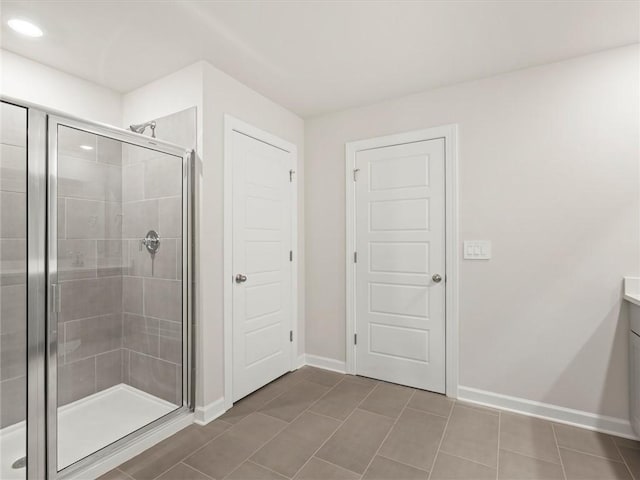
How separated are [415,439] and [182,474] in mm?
1380

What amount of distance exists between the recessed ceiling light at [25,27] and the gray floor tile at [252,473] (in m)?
2.78

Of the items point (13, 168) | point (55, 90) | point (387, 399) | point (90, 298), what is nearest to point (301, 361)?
point (387, 399)

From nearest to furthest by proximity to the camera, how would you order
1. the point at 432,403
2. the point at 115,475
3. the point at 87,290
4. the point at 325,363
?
the point at 115,475 → the point at 87,290 → the point at 432,403 → the point at 325,363

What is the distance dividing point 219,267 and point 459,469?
1941 millimetres

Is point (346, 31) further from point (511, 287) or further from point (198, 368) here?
point (198, 368)

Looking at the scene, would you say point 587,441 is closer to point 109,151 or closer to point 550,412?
point 550,412

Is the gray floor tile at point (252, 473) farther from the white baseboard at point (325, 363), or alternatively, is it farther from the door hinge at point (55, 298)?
the white baseboard at point (325, 363)

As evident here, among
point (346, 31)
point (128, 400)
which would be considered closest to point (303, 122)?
point (346, 31)

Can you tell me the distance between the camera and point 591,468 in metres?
1.88

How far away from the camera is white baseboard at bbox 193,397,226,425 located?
2.34 m

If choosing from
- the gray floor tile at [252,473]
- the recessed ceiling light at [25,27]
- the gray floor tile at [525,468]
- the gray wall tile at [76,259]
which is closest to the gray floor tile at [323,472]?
the gray floor tile at [252,473]

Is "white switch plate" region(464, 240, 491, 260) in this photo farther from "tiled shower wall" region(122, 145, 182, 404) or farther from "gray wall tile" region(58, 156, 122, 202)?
"gray wall tile" region(58, 156, 122, 202)

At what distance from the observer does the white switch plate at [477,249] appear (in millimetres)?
2611

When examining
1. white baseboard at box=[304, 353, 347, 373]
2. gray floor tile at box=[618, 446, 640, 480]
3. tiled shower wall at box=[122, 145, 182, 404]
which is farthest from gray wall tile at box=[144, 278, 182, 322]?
gray floor tile at box=[618, 446, 640, 480]
